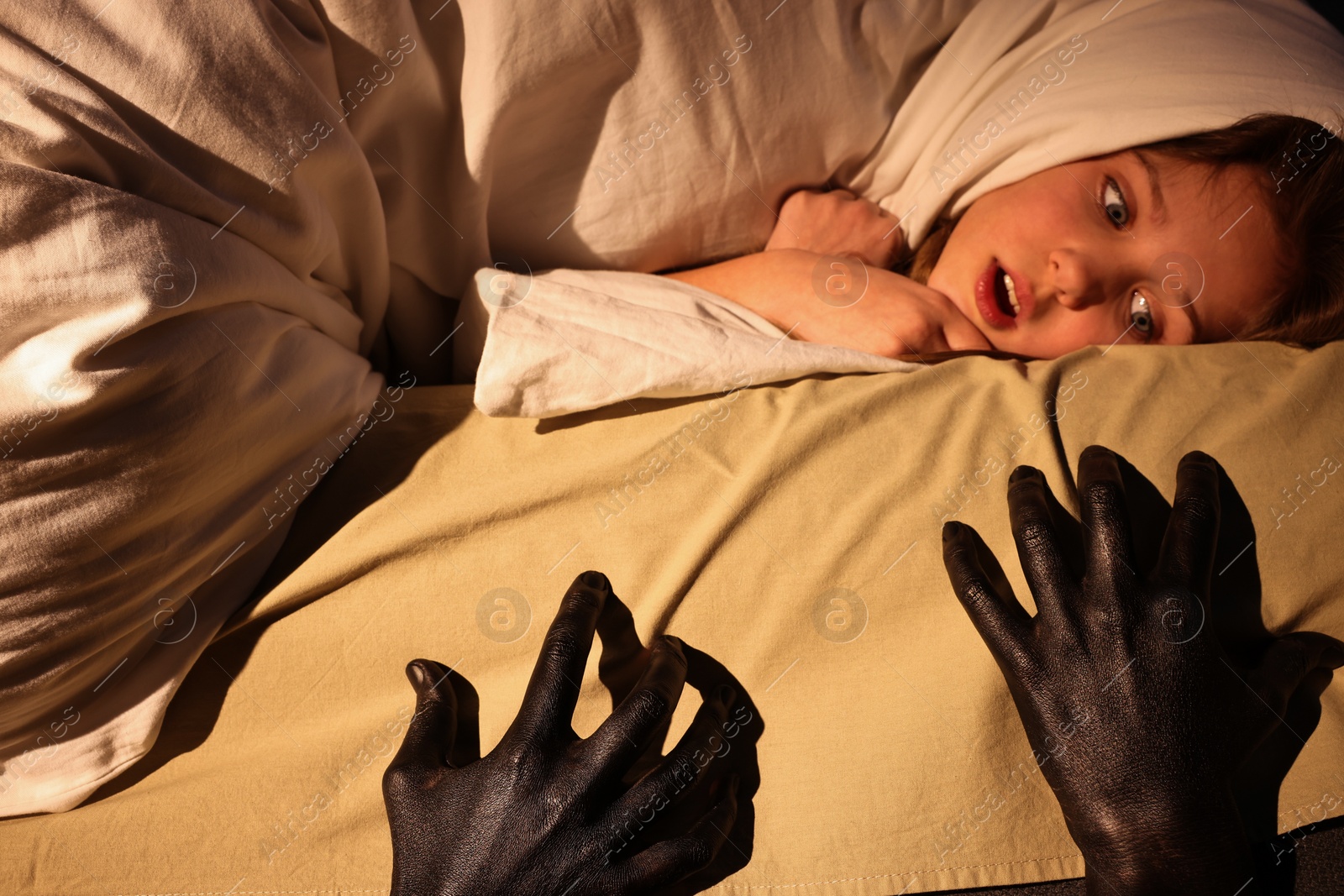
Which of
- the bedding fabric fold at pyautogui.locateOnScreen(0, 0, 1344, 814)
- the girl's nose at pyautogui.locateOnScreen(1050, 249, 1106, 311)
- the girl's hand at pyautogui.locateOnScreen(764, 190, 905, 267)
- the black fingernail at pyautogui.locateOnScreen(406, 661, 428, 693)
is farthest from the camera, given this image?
the girl's hand at pyautogui.locateOnScreen(764, 190, 905, 267)

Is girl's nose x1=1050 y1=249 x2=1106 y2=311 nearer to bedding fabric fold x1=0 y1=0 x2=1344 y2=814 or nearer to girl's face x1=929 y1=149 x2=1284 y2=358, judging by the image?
girl's face x1=929 y1=149 x2=1284 y2=358

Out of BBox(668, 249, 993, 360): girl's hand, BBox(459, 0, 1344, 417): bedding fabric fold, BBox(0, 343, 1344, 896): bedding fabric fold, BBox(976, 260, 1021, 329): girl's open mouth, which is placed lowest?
BBox(0, 343, 1344, 896): bedding fabric fold

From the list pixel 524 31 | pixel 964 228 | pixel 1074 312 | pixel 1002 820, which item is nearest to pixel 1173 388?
pixel 1074 312

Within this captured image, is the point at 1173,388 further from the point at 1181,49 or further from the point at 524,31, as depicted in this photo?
the point at 524,31

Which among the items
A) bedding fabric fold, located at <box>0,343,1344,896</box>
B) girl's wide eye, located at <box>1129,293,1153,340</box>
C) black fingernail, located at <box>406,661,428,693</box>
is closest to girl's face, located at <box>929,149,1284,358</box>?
girl's wide eye, located at <box>1129,293,1153,340</box>

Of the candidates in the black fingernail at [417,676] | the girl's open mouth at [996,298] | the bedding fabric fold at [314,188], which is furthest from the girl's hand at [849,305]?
the black fingernail at [417,676]

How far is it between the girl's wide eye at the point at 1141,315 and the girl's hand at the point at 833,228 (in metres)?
0.32

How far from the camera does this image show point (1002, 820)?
67 cm

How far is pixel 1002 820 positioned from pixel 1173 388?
45cm

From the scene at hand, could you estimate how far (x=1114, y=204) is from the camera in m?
0.93

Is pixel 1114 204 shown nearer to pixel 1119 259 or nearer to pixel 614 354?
pixel 1119 259

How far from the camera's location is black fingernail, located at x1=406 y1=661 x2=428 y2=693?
0.71 m

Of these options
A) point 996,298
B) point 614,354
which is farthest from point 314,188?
point 996,298

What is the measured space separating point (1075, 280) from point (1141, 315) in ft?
0.42
